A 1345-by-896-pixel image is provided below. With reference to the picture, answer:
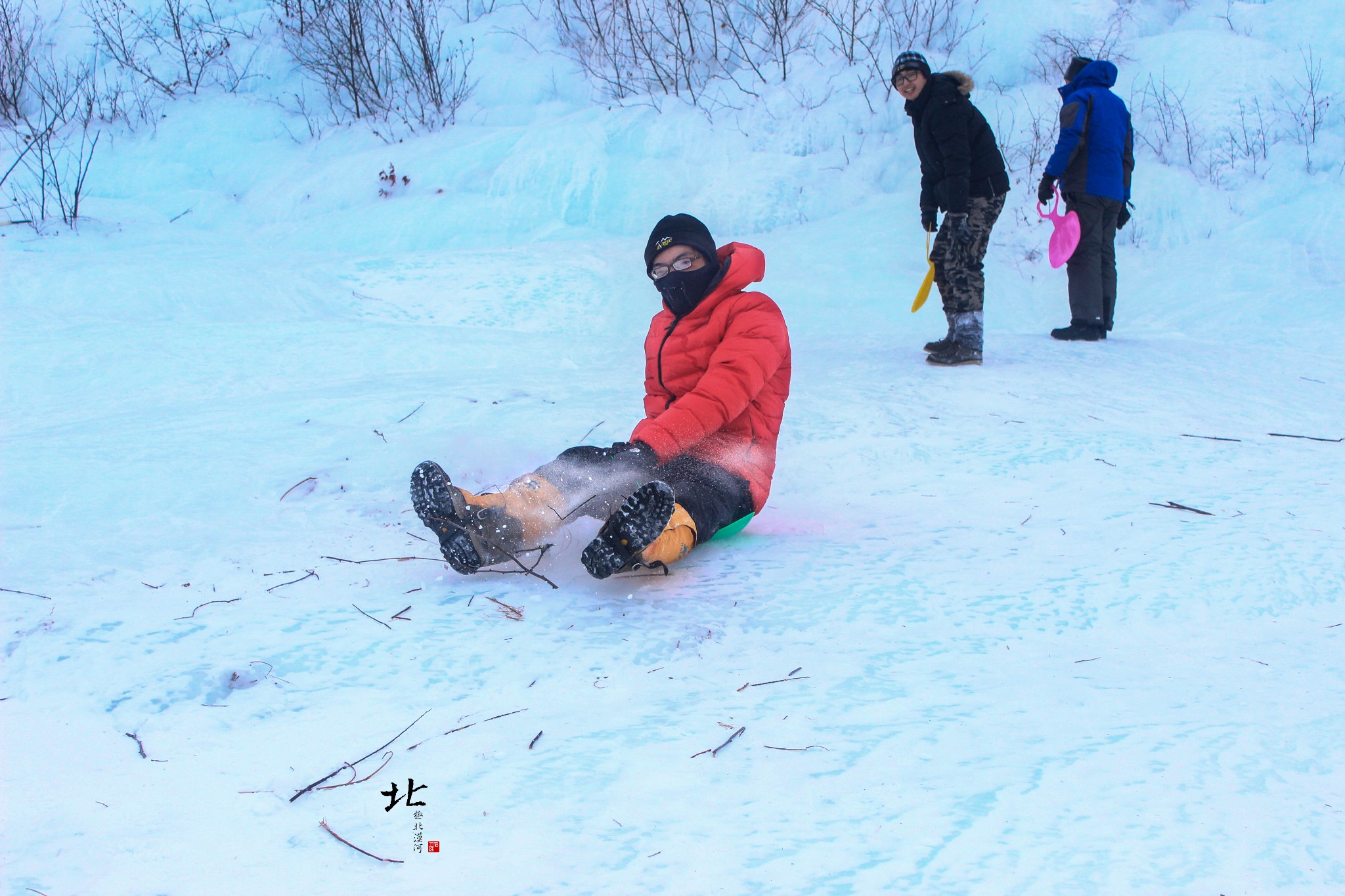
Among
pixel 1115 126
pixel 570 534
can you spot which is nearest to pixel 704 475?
pixel 570 534

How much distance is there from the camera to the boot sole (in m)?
2.05

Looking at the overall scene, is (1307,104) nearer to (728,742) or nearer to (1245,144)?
(1245,144)

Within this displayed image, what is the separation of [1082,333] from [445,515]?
3.97 metres

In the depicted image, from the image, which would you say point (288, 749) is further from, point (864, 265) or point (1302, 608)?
point (864, 265)

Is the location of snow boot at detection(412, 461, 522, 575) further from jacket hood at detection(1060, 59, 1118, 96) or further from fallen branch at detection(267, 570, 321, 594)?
jacket hood at detection(1060, 59, 1118, 96)

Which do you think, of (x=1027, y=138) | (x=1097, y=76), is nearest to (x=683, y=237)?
(x=1097, y=76)

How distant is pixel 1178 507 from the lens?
2512 millimetres

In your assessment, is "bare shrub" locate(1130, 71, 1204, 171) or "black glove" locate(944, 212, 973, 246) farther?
"bare shrub" locate(1130, 71, 1204, 171)

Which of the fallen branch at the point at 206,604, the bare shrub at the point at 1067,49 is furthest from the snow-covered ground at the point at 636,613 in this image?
the bare shrub at the point at 1067,49

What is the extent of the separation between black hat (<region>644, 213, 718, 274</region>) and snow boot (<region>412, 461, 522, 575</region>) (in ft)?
2.68

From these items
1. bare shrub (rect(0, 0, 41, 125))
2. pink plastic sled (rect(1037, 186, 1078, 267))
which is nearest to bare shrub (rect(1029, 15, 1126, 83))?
pink plastic sled (rect(1037, 186, 1078, 267))

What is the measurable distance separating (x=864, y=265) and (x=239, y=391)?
4166 millimetres

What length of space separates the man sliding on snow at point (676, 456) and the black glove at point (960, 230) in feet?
6.85

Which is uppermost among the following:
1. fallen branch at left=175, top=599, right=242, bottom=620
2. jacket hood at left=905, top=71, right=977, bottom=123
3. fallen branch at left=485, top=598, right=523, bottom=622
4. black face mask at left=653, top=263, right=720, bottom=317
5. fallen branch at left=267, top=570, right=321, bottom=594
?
jacket hood at left=905, top=71, right=977, bottom=123
